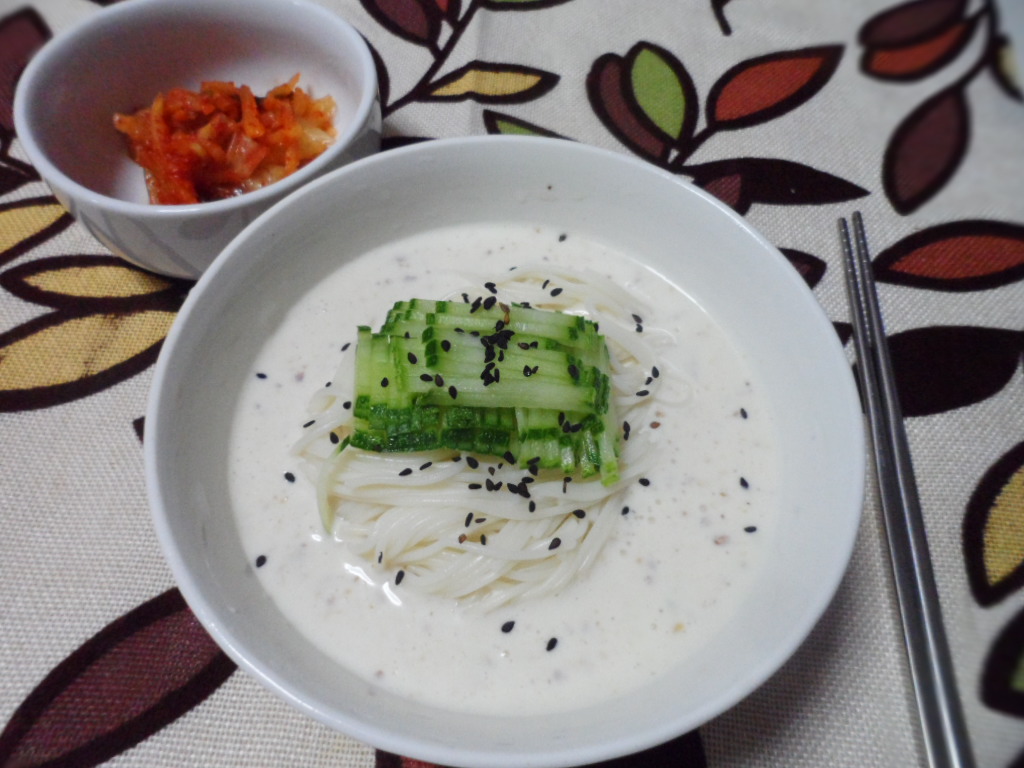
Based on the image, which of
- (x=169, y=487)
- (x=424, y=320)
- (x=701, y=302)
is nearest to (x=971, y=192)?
(x=701, y=302)

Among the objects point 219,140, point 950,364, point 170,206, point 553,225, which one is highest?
point 219,140

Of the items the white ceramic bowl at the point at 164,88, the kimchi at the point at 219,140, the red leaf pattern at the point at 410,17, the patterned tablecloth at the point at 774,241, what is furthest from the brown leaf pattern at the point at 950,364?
the red leaf pattern at the point at 410,17

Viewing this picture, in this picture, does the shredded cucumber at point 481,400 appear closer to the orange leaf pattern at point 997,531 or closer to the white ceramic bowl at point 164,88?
the white ceramic bowl at point 164,88

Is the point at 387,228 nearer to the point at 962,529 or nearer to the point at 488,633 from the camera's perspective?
the point at 488,633

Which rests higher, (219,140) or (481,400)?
(219,140)

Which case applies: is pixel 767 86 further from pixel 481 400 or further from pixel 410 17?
pixel 481 400

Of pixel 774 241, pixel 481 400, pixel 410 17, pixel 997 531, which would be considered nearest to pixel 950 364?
pixel 997 531
